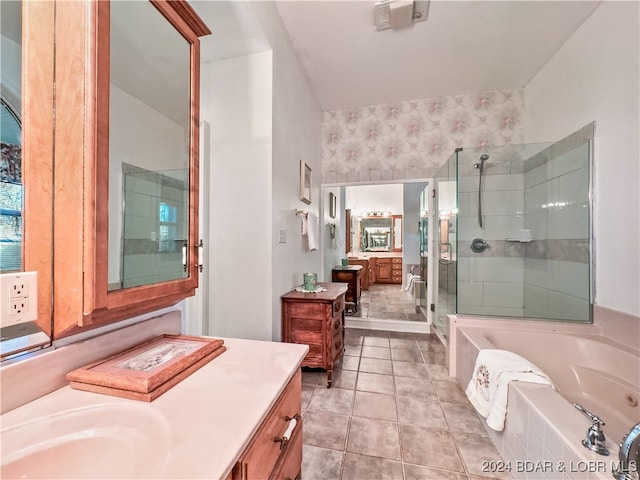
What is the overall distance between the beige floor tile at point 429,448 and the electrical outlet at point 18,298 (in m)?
1.70

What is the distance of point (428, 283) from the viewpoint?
3.39 m

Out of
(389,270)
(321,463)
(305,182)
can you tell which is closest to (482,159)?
(305,182)

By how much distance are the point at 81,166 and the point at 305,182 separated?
7.41ft

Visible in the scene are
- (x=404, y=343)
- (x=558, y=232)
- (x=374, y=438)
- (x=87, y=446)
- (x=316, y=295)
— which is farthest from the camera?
(x=404, y=343)

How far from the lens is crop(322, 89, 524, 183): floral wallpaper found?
3113 millimetres

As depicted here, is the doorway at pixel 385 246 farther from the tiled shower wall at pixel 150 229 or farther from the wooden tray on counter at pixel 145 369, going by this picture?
the wooden tray on counter at pixel 145 369

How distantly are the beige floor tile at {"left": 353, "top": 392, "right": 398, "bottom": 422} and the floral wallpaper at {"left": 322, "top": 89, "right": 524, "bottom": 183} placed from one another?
2.48 m

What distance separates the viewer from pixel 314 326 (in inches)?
83.4

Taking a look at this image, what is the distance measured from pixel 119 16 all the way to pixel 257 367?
1.12 metres

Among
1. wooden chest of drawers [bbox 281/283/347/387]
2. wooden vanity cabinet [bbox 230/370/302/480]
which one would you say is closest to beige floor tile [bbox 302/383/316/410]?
wooden chest of drawers [bbox 281/283/347/387]

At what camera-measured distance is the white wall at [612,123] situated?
5.56 ft

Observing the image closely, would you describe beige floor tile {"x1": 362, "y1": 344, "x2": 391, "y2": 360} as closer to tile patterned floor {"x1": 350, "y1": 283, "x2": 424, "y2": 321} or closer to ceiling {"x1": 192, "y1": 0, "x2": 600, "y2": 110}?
tile patterned floor {"x1": 350, "y1": 283, "x2": 424, "y2": 321}

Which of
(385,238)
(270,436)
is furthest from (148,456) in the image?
(385,238)

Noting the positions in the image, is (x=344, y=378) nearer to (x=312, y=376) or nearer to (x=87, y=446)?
(x=312, y=376)
